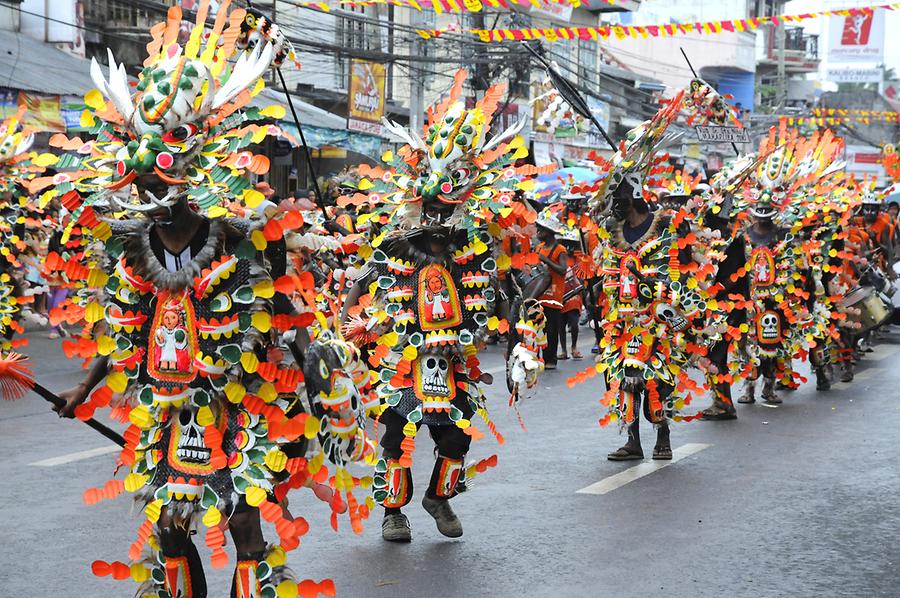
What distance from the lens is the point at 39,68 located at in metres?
18.3

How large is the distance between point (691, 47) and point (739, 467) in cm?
5433

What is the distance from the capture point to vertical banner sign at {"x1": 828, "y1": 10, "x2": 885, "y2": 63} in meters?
62.6

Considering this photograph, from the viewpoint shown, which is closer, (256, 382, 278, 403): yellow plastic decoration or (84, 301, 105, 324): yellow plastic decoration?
(256, 382, 278, 403): yellow plastic decoration

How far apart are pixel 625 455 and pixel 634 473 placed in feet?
1.43

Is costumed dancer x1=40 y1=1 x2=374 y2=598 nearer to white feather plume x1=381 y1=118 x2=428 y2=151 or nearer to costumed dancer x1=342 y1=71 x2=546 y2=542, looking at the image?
costumed dancer x1=342 y1=71 x2=546 y2=542

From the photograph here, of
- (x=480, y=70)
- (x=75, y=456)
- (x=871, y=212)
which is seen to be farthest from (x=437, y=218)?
(x=480, y=70)

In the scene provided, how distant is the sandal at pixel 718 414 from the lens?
11.3 meters

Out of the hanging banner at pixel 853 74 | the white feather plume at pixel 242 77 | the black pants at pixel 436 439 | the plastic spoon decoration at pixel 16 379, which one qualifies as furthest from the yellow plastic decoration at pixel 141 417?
the hanging banner at pixel 853 74

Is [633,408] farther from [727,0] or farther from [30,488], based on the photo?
[727,0]

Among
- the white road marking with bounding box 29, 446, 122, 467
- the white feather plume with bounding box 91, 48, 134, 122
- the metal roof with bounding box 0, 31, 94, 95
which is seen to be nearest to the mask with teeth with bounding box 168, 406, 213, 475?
the white feather plume with bounding box 91, 48, 134, 122

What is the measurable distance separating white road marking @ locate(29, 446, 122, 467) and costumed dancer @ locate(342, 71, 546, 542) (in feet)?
10.1

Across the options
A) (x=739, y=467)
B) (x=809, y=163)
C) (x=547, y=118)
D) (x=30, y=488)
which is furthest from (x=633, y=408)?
(x=547, y=118)

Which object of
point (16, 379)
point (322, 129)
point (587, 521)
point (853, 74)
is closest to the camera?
point (16, 379)

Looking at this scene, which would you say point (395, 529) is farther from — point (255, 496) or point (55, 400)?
point (55, 400)
